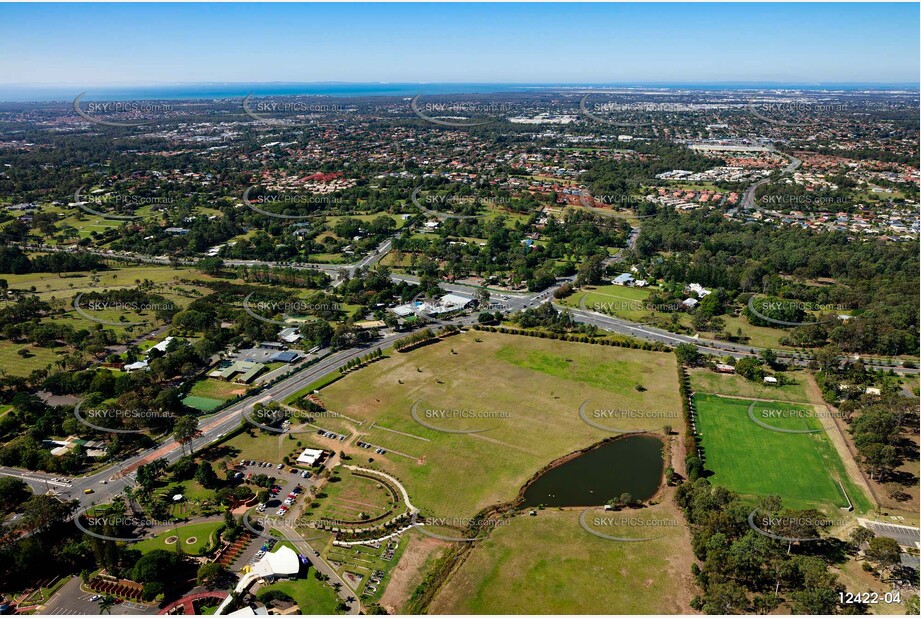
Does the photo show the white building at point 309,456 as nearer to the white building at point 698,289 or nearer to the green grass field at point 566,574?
the green grass field at point 566,574

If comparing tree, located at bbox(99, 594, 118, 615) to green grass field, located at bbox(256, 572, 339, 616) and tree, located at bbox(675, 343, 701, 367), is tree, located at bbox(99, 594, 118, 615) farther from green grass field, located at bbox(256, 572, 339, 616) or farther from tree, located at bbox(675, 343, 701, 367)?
tree, located at bbox(675, 343, 701, 367)

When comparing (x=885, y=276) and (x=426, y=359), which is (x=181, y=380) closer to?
(x=426, y=359)

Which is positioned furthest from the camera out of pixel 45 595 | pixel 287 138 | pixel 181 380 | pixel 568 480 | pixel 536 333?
pixel 287 138

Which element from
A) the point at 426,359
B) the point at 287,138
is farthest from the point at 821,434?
the point at 287,138

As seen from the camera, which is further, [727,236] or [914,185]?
[914,185]

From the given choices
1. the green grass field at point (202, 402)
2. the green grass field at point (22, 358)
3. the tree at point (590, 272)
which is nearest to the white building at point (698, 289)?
the tree at point (590, 272)

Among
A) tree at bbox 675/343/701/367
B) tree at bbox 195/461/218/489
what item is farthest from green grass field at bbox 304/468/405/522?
tree at bbox 675/343/701/367
